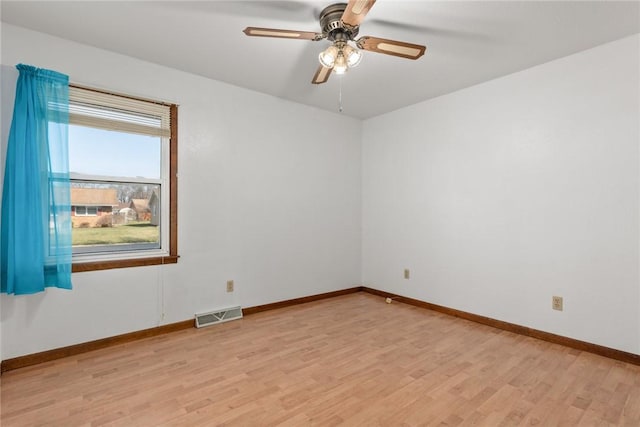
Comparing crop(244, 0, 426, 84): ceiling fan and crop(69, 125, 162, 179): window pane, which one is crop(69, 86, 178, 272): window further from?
crop(244, 0, 426, 84): ceiling fan

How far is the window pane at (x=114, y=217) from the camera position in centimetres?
270

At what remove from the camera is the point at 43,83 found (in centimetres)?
237

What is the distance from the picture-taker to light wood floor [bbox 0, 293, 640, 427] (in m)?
1.82

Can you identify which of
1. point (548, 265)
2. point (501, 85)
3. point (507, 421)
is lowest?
point (507, 421)

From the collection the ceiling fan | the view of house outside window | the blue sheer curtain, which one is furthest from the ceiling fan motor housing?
the blue sheer curtain

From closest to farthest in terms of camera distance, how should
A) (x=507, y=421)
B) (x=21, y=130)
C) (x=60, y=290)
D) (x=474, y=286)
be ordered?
(x=507, y=421) → (x=21, y=130) → (x=60, y=290) → (x=474, y=286)

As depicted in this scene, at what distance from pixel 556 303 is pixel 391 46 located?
8.61 feet

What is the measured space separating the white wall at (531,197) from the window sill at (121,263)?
2.75m

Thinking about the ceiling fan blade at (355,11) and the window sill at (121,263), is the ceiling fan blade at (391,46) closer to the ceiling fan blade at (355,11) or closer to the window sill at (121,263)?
the ceiling fan blade at (355,11)

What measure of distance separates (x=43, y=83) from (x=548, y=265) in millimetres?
4405

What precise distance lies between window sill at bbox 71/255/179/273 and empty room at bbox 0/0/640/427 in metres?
0.02

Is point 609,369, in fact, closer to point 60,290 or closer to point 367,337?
point 367,337

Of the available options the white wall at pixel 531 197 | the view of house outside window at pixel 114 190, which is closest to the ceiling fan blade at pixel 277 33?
the view of house outside window at pixel 114 190

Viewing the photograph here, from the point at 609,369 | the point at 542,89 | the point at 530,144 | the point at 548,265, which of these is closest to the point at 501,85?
the point at 542,89
